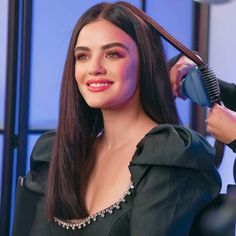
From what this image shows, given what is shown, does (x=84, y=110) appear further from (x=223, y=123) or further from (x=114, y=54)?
(x=223, y=123)

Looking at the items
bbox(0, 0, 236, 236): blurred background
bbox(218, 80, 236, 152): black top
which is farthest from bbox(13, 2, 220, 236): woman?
bbox(0, 0, 236, 236): blurred background

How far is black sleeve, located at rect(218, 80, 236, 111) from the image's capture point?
3.28ft

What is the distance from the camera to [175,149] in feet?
2.46

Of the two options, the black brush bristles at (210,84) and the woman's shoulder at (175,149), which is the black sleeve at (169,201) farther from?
the black brush bristles at (210,84)

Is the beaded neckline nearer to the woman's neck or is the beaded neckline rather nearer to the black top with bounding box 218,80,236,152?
the woman's neck

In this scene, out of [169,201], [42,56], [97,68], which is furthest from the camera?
[42,56]

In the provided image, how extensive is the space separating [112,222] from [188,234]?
0.45 feet

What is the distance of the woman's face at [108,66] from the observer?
0.86m

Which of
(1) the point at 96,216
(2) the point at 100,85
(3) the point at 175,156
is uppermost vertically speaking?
(2) the point at 100,85

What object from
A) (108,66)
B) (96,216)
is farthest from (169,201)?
(108,66)

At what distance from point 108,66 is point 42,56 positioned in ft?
4.31

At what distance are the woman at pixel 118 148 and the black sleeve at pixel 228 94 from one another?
16 centimetres

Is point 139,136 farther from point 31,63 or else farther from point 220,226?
point 31,63

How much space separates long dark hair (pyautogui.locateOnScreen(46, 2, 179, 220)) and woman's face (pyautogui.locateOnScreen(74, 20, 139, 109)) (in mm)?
19
